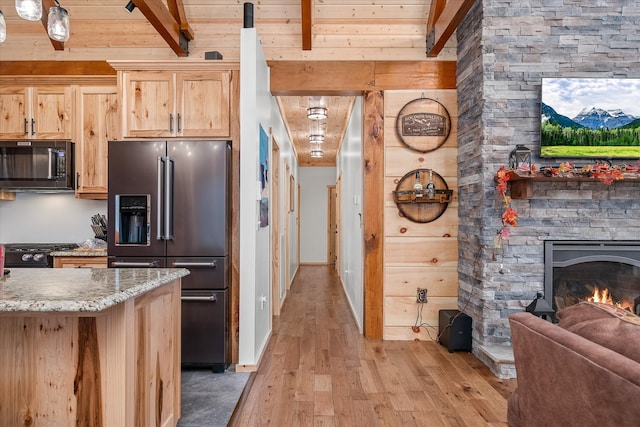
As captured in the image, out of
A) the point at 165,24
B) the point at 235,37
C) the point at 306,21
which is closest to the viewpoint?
the point at 165,24

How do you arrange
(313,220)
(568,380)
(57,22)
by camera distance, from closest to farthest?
1. (568,380)
2. (57,22)
3. (313,220)

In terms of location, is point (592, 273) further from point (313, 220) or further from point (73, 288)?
point (313, 220)

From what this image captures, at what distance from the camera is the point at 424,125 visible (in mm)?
3570

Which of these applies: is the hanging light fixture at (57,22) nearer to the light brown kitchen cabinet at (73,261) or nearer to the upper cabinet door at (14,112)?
the light brown kitchen cabinet at (73,261)

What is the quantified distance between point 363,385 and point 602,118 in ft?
8.85

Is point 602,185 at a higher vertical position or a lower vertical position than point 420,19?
lower

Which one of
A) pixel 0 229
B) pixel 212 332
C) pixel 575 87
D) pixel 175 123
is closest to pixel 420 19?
pixel 575 87

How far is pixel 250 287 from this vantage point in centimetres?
280

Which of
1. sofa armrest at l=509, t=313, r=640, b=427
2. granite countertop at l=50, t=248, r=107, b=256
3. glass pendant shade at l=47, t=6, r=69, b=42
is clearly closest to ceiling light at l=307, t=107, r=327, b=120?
granite countertop at l=50, t=248, r=107, b=256

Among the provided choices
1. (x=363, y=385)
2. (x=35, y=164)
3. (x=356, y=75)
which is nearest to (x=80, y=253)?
(x=35, y=164)

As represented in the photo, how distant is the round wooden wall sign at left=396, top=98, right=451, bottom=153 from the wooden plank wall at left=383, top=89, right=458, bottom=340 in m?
0.05

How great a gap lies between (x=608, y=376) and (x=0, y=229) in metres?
4.79

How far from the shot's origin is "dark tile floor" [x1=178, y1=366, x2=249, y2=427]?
6.93 ft

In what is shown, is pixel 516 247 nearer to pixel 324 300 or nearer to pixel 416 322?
pixel 416 322
